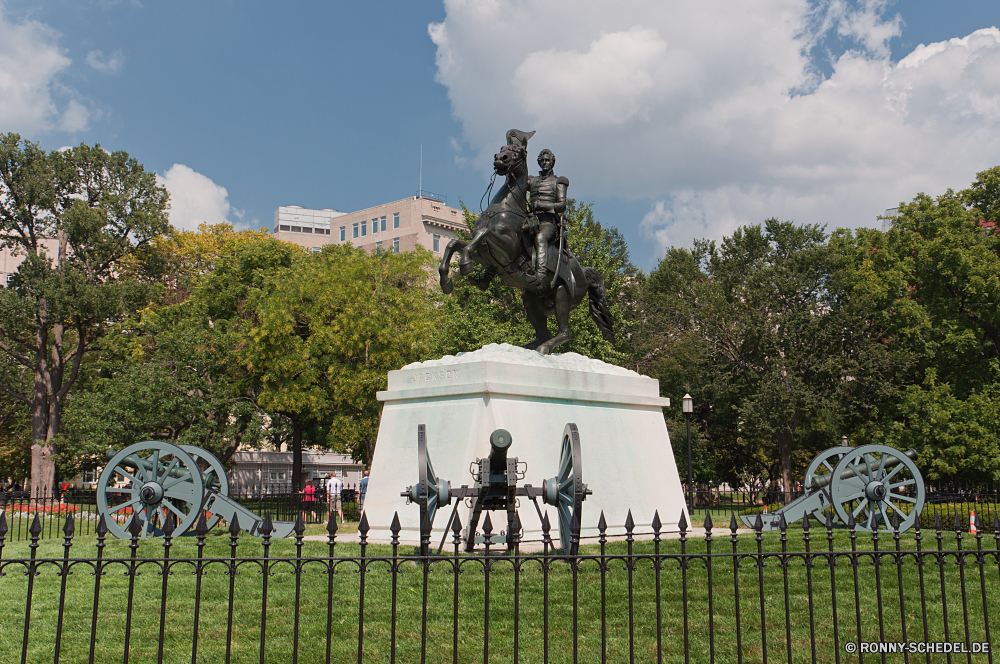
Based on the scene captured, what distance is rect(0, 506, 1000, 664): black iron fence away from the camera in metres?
4.62

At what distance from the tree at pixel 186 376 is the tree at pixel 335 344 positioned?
1181 millimetres

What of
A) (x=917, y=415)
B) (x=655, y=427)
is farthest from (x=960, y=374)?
(x=655, y=427)

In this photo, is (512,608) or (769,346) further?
(769,346)

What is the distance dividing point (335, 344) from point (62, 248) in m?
13.5

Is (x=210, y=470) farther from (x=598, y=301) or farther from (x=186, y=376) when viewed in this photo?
(x=186, y=376)

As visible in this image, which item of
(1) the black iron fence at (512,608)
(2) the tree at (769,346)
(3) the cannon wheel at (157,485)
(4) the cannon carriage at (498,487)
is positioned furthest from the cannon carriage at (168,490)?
(2) the tree at (769,346)

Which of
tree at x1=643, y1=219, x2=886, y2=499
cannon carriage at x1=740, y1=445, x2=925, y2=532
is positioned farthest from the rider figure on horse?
tree at x1=643, y1=219, x2=886, y2=499

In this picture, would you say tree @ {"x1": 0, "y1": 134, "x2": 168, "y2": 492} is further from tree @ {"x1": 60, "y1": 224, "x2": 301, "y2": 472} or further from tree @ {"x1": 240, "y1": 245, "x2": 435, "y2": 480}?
tree @ {"x1": 240, "y1": 245, "x2": 435, "y2": 480}

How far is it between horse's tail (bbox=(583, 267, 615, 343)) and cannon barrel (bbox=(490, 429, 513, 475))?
20.9 feet

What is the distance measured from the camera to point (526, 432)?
11.8 m

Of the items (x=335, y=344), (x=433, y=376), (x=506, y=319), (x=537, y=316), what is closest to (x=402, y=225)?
(x=506, y=319)

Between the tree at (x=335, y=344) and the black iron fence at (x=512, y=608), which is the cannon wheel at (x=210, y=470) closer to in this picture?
the black iron fence at (x=512, y=608)

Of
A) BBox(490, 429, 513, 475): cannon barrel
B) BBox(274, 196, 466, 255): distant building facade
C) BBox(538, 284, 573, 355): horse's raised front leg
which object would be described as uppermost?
BBox(274, 196, 466, 255): distant building facade

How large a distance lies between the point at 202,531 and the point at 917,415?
1108 inches
